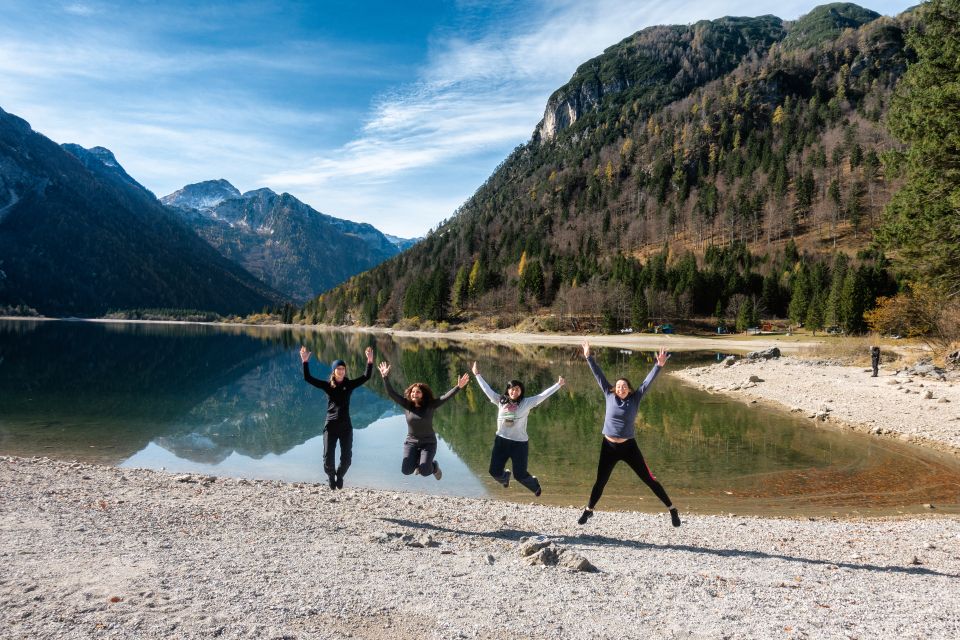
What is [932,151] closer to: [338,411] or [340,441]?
[338,411]

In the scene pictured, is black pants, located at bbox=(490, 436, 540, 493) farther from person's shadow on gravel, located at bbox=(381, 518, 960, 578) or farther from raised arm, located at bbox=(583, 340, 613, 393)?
raised arm, located at bbox=(583, 340, 613, 393)

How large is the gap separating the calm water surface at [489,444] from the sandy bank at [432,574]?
316 cm

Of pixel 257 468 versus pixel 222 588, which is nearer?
pixel 222 588

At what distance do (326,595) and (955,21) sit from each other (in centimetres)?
2939

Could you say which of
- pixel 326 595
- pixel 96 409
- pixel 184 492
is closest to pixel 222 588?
pixel 326 595

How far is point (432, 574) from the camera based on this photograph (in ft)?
21.2

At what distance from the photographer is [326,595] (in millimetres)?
5617

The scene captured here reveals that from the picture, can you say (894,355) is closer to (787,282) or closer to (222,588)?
(222,588)

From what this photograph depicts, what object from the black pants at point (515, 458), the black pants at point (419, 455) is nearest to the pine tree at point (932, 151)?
the black pants at point (515, 458)

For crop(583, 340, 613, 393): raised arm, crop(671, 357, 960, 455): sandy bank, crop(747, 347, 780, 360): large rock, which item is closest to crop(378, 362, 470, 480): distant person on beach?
crop(583, 340, 613, 393): raised arm

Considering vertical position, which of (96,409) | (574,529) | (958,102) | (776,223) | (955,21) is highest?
(776,223)

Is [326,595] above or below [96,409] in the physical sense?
above

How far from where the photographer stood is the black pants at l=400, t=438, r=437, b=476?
30.5 feet

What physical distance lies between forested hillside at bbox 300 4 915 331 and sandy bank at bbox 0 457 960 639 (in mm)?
72041
